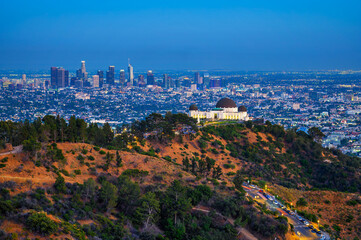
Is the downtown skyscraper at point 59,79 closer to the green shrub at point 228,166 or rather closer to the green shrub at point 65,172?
the green shrub at point 228,166

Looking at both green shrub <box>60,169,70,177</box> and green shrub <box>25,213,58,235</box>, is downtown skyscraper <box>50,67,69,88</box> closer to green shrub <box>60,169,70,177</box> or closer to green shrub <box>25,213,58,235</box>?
green shrub <box>60,169,70,177</box>

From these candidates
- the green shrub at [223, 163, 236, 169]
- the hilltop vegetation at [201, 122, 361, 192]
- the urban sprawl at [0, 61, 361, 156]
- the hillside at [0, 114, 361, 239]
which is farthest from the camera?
the urban sprawl at [0, 61, 361, 156]

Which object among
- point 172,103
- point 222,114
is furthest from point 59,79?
point 222,114

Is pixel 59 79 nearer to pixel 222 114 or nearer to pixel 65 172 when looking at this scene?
pixel 222 114

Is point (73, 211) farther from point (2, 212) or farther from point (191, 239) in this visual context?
point (191, 239)

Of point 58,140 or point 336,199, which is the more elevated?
point 58,140

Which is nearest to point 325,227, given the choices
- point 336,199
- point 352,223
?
point 352,223

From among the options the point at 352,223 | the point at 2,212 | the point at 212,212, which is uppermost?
the point at 2,212

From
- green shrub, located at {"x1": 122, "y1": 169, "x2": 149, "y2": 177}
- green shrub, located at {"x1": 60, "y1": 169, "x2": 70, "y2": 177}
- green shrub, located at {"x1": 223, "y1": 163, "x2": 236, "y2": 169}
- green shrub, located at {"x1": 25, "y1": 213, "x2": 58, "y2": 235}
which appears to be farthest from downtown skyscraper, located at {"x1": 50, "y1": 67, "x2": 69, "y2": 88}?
green shrub, located at {"x1": 25, "y1": 213, "x2": 58, "y2": 235}
